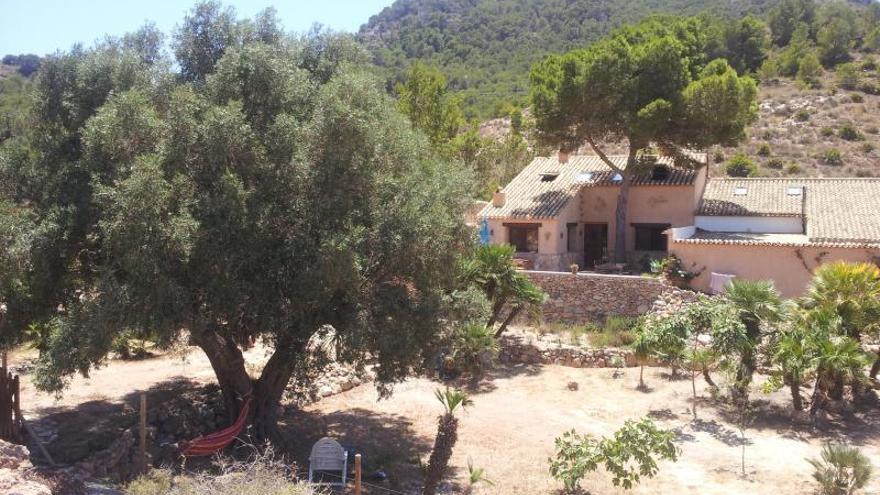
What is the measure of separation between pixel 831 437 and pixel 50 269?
1579 cm

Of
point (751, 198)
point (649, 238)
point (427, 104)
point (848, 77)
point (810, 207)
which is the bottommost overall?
point (649, 238)

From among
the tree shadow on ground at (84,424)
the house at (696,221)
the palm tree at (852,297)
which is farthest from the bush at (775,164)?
the tree shadow on ground at (84,424)

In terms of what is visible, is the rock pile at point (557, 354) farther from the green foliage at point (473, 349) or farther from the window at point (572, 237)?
the window at point (572, 237)

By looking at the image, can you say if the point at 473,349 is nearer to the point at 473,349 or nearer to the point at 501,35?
the point at 473,349

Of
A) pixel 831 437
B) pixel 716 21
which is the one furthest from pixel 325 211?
pixel 716 21

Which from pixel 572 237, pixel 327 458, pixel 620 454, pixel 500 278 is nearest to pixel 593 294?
pixel 500 278

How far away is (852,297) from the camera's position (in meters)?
16.6

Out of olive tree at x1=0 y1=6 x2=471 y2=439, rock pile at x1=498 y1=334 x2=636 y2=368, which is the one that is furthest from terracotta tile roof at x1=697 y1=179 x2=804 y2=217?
olive tree at x1=0 y1=6 x2=471 y2=439

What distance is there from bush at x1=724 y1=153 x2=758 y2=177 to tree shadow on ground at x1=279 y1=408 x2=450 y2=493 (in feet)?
117

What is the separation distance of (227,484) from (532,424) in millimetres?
8650

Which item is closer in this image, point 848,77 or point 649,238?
point 649,238

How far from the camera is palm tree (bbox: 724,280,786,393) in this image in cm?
1634

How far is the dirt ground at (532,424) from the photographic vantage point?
13219 mm

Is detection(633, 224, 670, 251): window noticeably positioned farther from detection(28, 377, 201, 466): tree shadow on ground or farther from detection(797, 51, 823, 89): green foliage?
detection(797, 51, 823, 89): green foliage
